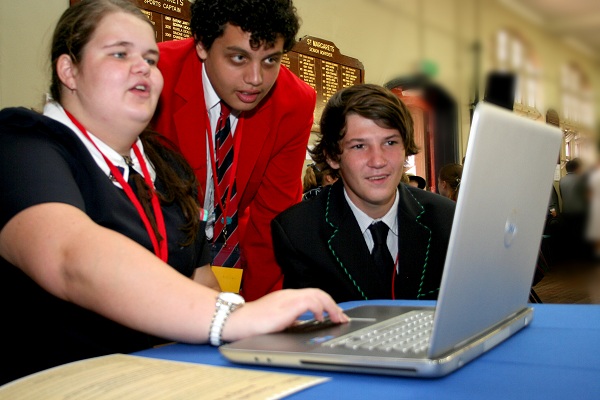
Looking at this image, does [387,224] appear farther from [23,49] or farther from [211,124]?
[23,49]

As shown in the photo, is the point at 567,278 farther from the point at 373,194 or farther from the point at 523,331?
the point at 373,194

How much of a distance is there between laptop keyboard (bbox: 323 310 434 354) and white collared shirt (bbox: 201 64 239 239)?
103 cm

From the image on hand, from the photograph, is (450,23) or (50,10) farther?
(50,10)

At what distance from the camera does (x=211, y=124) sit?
177 centimetres

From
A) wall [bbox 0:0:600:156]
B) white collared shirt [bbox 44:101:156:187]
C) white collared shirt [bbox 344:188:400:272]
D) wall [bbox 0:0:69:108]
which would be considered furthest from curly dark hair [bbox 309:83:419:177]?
wall [bbox 0:0:69:108]

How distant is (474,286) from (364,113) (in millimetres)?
1119

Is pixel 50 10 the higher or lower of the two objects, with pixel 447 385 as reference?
higher

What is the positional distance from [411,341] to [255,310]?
0.21 m

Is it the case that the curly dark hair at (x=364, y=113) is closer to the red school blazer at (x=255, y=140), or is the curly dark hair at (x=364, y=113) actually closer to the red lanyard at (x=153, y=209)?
the red school blazer at (x=255, y=140)

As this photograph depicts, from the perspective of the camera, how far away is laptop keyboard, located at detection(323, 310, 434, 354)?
2.09 ft

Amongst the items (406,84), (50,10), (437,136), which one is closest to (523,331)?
(406,84)

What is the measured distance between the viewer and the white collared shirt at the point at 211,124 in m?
1.74

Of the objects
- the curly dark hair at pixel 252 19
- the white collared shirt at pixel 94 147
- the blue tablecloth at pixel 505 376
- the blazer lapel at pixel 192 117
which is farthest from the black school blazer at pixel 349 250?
the blue tablecloth at pixel 505 376

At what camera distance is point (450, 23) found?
2078mm
